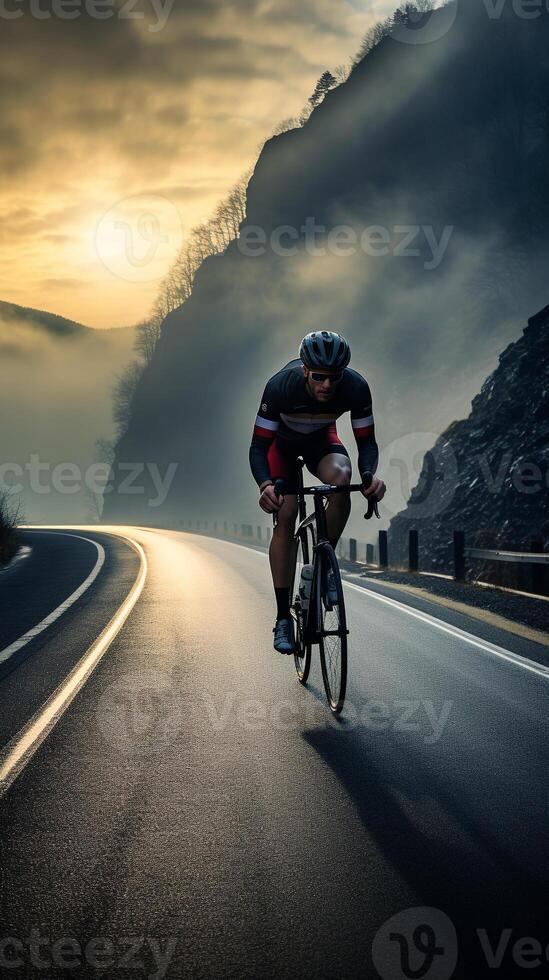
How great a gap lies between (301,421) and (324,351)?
852 mm

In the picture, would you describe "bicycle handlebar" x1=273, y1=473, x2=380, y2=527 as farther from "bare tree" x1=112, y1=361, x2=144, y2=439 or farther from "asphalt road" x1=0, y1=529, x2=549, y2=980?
"bare tree" x1=112, y1=361, x2=144, y2=439

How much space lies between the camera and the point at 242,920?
3258 millimetres

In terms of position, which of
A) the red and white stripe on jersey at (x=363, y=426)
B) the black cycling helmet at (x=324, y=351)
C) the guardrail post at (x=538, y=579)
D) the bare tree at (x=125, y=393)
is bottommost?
the guardrail post at (x=538, y=579)

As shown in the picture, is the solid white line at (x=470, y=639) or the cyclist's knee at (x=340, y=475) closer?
the cyclist's knee at (x=340, y=475)

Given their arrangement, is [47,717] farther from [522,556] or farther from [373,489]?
[522,556]

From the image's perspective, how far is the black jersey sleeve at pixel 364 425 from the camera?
6.54 metres

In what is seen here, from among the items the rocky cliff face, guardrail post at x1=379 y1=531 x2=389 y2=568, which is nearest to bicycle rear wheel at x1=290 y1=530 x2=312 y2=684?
the rocky cliff face

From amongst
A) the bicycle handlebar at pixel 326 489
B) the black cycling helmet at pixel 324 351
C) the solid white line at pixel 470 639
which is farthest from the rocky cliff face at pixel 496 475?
the black cycling helmet at pixel 324 351

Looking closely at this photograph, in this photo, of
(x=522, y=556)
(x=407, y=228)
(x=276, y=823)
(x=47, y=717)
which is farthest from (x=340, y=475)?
(x=407, y=228)

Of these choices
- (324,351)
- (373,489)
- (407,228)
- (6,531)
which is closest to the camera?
(324,351)

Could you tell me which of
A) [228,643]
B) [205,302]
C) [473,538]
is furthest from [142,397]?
[228,643]

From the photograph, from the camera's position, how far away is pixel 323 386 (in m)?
6.25

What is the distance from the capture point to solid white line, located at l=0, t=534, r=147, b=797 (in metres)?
5.13

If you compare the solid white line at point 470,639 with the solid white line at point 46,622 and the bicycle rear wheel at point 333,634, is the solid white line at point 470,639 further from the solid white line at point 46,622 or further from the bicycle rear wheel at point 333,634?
the solid white line at point 46,622
